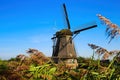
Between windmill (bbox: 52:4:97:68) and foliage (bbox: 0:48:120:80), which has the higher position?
windmill (bbox: 52:4:97:68)

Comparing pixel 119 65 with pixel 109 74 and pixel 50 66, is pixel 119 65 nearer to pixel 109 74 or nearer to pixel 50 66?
pixel 109 74

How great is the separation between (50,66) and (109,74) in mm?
508

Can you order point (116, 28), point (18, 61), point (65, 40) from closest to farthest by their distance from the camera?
point (116, 28) < point (18, 61) < point (65, 40)

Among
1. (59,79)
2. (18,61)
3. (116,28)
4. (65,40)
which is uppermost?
(65,40)

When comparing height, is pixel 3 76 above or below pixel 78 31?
below

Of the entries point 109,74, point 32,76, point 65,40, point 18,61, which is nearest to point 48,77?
point 32,76

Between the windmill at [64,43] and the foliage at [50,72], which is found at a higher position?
the windmill at [64,43]

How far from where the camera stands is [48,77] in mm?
2229

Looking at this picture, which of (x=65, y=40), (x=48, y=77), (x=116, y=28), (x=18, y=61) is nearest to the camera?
(x=116, y=28)

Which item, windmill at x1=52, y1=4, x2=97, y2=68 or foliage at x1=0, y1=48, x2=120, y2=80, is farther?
windmill at x1=52, y1=4, x2=97, y2=68

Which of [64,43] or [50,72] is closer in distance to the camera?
[50,72]

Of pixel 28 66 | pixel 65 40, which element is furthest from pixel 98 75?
pixel 65 40

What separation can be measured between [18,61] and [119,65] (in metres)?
0.88

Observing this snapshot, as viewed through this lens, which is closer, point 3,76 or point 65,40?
point 3,76
